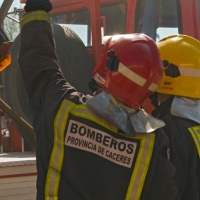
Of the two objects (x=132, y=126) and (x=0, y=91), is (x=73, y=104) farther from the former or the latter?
(x=0, y=91)

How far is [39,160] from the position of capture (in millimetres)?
1825

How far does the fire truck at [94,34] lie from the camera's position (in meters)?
4.42

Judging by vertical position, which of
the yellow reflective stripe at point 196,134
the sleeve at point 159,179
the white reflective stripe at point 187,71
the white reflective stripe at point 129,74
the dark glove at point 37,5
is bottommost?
the sleeve at point 159,179

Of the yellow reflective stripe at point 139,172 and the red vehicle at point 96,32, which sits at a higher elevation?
the red vehicle at point 96,32

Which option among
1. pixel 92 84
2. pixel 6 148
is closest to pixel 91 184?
pixel 92 84

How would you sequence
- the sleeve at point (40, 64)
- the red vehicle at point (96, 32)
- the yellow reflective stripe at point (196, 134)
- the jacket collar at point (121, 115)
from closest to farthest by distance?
1. the jacket collar at point (121, 115)
2. the sleeve at point (40, 64)
3. the yellow reflective stripe at point (196, 134)
4. the red vehicle at point (96, 32)

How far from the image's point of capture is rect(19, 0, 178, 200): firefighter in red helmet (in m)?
1.76

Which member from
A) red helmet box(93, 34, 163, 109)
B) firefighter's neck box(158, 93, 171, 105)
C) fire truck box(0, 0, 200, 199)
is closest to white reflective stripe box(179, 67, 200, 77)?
firefighter's neck box(158, 93, 171, 105)

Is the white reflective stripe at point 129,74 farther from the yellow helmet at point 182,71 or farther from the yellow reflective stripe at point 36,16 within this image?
the yellow helmet at point 182,71

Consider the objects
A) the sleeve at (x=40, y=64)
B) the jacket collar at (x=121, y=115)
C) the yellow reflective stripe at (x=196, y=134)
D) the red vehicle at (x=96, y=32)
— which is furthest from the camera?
the red vehicle at (x=96, y=32)

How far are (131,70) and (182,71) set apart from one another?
0.65 metres

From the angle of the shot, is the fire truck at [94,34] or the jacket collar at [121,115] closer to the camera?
the jacket collar at [121,115]

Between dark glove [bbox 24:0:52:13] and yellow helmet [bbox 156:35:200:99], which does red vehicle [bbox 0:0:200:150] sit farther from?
dark glove [bbox 24:0:52:13]

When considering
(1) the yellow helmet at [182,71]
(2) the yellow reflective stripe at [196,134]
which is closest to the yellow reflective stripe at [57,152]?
(2) the yellow reflective stripe at [196,134]
